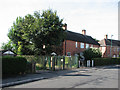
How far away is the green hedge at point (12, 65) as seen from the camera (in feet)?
36.5

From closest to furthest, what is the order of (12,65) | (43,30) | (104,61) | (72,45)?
(12,65) → (43,30) → (104,61) → (72,45)

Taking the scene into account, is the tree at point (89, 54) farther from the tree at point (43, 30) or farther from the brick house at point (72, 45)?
the tree at point (43, 30)

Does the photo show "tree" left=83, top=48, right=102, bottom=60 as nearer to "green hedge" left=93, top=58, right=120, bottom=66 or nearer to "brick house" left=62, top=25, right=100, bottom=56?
"green hedge" left=93, top=58, right=120, bottom=66

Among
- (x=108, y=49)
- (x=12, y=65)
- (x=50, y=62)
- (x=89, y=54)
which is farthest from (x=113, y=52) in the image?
(x=12, y=65)

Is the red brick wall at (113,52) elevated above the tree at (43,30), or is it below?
below

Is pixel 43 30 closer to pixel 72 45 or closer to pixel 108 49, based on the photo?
pixel 72 45

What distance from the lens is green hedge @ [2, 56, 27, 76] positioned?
11.1 meters

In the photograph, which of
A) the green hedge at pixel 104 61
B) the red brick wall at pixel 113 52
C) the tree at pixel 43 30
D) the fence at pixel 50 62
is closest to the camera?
the fence at pixel 50 62

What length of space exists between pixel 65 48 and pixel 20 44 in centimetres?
930

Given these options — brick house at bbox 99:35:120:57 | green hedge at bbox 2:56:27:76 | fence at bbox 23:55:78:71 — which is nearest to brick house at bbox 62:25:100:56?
fence at bbox 23:55:78:71

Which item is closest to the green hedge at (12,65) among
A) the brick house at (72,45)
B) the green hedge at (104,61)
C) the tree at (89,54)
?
the tree at (89,54)

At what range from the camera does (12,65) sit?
38.4 ft

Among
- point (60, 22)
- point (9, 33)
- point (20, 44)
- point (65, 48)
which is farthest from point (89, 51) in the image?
point (9, 33)

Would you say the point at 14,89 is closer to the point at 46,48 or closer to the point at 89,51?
the point at 46,48
